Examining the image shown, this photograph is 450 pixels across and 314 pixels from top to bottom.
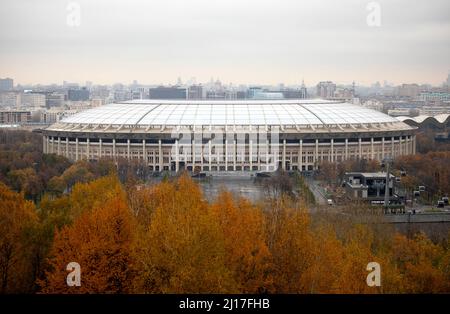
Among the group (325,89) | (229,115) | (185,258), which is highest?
(325,89)

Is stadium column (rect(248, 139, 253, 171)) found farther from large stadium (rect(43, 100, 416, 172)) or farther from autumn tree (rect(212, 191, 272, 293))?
autumn tree (rect(212, 191, 272, 293))

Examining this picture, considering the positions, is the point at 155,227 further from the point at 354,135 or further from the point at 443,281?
the point at 354,135

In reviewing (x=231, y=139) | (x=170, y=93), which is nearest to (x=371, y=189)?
(x=231, y=139)

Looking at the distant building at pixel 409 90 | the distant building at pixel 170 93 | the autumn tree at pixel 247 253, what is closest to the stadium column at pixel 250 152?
the autumn tree at pixel 247 253

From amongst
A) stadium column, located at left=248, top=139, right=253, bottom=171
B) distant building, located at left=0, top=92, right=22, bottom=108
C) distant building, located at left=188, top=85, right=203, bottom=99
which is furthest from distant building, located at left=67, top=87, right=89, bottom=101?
stadium column, located at left=248, top=139, right=253, bottom=171

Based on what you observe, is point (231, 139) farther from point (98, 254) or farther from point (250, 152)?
point (98, 254)

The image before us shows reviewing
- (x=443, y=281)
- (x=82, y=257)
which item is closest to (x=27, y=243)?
(x=82, y=257)
